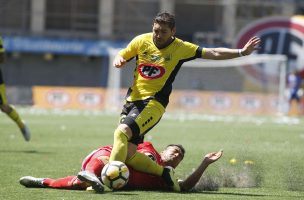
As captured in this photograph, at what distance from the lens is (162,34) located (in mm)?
8844

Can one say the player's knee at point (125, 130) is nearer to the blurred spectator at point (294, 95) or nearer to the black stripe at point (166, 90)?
the black stripe at point (166, 90)

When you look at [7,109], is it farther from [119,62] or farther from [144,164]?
A: [144,164]

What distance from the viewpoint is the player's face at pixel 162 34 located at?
8805 mm

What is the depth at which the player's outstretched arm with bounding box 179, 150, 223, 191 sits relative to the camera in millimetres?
8539

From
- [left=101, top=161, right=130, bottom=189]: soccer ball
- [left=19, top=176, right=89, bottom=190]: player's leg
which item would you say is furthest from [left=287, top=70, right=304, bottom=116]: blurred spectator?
[left=101, top=161, right=130, bottom=189]: soccer ball

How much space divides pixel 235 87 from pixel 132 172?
89.0 ft

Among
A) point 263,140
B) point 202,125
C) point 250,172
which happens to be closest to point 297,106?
point 202,125

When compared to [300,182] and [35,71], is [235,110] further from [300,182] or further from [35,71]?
[300,182]

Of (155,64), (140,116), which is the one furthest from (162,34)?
(140,116)

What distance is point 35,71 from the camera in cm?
4812

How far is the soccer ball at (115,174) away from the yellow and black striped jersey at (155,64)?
40.6 inches

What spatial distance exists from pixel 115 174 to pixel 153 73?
142 cm

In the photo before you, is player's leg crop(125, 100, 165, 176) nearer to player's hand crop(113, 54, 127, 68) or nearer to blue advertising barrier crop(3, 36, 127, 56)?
player's hand crop(113, 54, 127, 68)

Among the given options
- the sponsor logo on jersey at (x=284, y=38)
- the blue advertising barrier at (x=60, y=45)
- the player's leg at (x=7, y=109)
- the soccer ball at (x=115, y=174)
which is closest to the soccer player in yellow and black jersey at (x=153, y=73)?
the soccer ball at (x=115, y=174)
